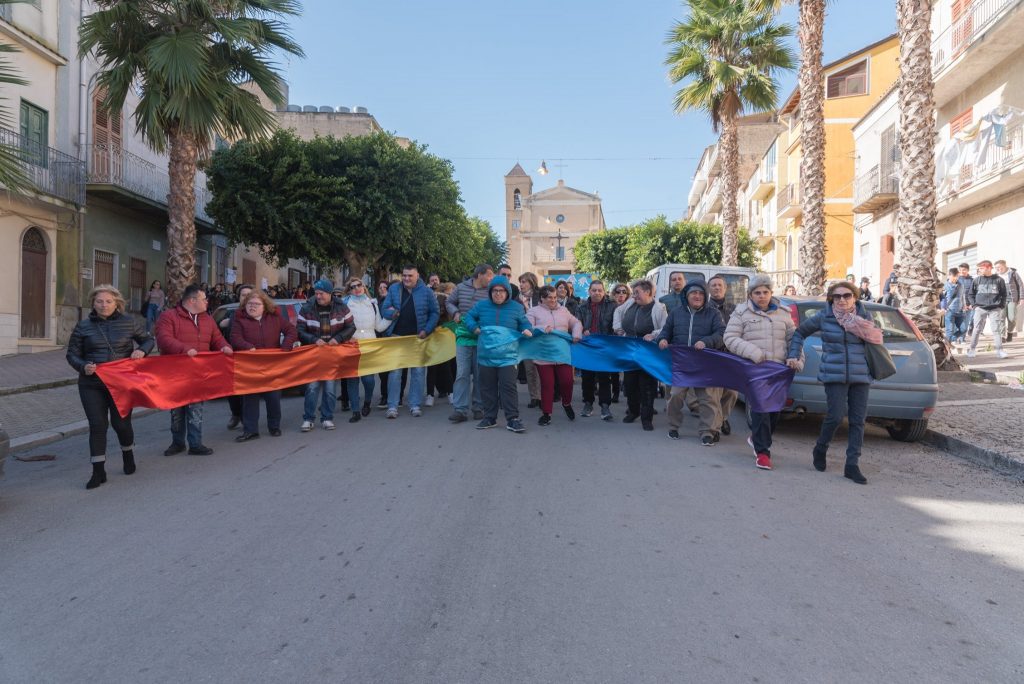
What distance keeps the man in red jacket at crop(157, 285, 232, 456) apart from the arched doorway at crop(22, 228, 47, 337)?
13970 millimetres

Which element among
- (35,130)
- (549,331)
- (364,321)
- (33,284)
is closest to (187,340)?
(364,321)

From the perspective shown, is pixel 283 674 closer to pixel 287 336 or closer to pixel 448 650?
pixel 448 650

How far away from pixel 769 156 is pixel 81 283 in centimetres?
3598

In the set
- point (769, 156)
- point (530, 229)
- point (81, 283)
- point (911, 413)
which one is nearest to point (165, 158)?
point (81, 283)

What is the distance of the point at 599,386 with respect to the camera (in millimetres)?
9688

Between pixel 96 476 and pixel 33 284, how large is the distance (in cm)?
1566

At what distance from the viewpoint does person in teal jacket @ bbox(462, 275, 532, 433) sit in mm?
8578

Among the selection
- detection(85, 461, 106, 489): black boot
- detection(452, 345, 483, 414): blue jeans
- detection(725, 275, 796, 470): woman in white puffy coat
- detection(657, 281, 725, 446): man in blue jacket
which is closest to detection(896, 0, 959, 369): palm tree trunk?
detection(657, 281, 725, 446): man in blue jacket

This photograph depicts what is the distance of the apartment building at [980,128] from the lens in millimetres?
17609

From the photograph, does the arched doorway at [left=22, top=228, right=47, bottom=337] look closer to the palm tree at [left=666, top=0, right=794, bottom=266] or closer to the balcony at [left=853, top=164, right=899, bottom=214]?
the palm tree at [left=666, top=0, right=794, bottom=266]

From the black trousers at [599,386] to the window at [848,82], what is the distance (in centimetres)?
2968

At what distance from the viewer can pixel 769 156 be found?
4228 centimetres

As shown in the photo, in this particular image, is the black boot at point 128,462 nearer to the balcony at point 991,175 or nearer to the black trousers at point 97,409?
the black trousers at point 97,409

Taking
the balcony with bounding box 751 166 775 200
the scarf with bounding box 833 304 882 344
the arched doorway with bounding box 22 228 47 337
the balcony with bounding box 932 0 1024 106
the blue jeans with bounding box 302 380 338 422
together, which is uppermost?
the balcony with bounding box 751 166 775 200
